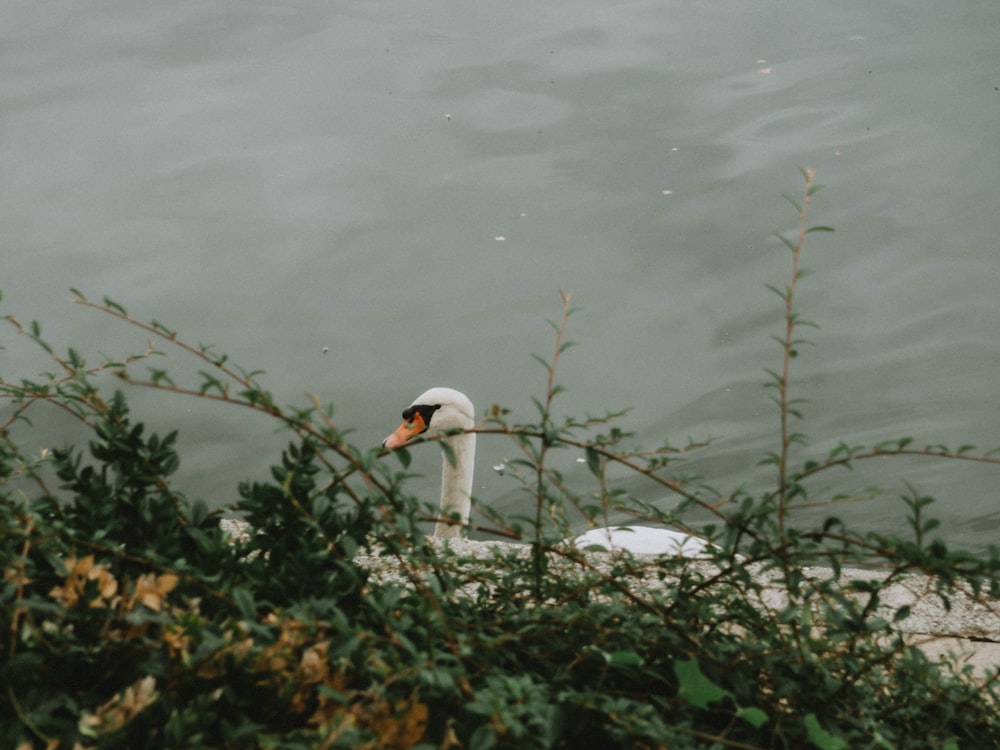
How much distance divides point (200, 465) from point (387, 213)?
2.71 meters

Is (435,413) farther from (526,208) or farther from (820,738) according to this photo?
(820,738)

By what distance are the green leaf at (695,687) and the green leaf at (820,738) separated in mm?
121

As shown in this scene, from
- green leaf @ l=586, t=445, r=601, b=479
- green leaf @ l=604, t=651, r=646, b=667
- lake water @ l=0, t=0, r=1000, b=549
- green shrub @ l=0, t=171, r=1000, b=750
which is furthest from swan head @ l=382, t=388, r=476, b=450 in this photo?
green leaf @ l=604, t=651, r=646, b=667

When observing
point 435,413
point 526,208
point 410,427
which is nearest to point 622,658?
point 435,413

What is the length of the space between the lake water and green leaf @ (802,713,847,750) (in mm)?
5970

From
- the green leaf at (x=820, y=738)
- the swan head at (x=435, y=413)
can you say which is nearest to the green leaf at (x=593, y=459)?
the green leaf at (x=820, y=738)

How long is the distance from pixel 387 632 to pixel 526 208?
8081 millimetres

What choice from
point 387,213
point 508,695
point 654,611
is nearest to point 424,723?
point 508,695

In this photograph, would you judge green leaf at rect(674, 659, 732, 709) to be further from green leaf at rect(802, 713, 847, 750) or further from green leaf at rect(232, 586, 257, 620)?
green leaf at rect(232, 586, 257, 620)

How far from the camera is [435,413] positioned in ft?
24.3

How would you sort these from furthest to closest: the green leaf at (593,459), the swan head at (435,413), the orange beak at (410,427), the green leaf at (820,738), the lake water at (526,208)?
the lake water at (526,208) → the orange beak at (410,427) → the swan head at (435,413) → the green leaf at (593,459) → the green leaf at (820,738)

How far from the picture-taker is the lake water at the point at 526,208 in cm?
821

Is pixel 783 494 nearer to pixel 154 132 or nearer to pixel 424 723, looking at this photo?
pixel 424 723

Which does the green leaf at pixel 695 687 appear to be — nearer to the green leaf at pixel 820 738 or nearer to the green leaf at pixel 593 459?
the green leaf at pixel 820 738
